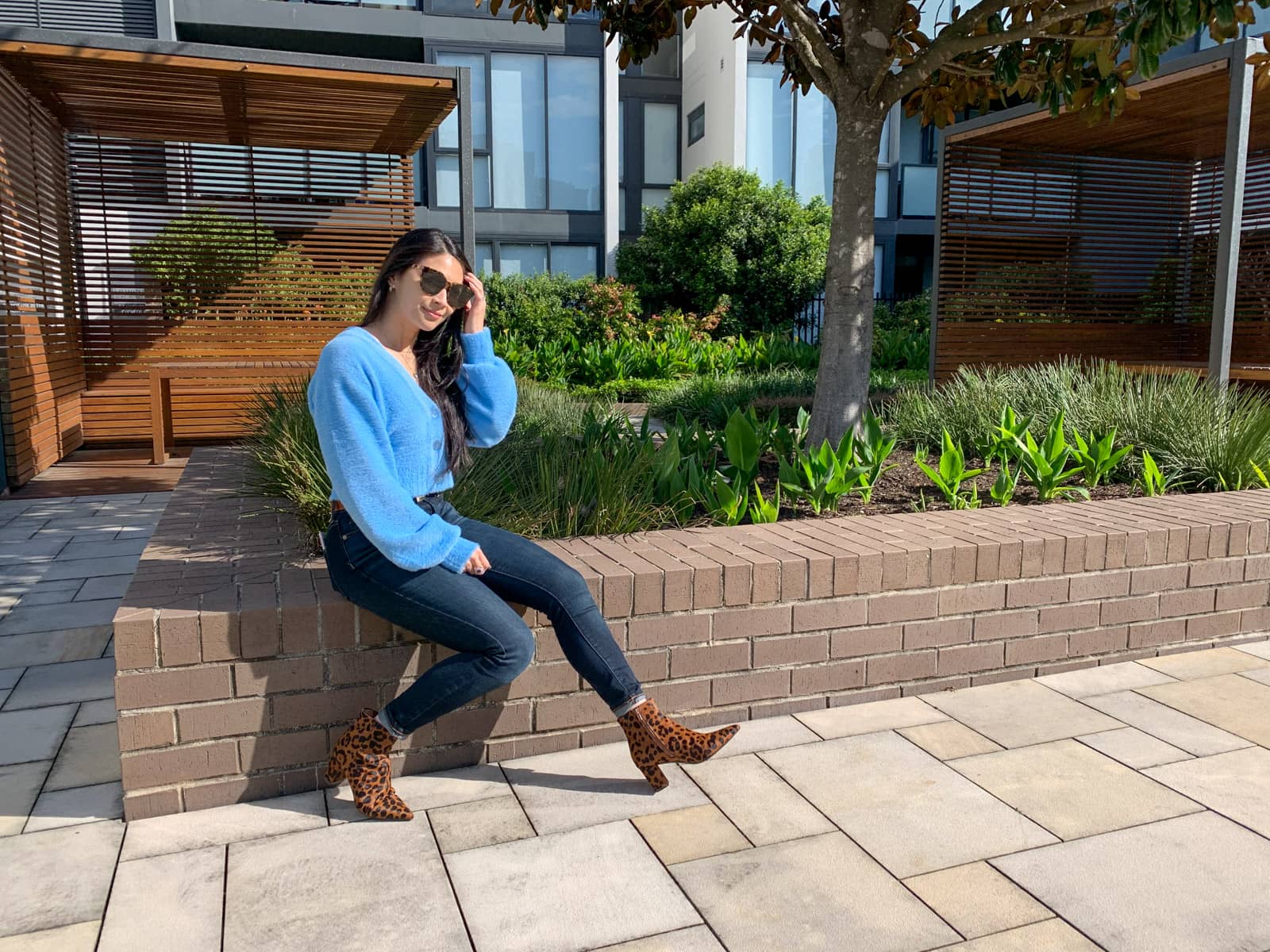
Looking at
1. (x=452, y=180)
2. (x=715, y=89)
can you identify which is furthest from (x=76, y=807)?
(x=715, y=89)

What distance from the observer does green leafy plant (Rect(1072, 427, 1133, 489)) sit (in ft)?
15.1

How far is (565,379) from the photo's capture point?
1232 cm

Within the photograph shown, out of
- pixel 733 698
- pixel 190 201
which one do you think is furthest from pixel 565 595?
pixel 190 201

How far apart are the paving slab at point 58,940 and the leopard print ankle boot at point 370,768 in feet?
2.12

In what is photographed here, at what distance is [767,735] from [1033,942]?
Result: 3.83 feet

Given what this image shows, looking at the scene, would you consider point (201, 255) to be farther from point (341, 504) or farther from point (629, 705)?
point (629, 705)

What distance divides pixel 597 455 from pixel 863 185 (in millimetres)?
1985

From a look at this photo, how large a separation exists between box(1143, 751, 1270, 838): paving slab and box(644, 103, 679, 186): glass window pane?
17.6 m

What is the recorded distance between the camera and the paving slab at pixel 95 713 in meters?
3.19

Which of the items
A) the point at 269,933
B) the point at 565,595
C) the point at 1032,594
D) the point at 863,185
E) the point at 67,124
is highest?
the point at 67,124

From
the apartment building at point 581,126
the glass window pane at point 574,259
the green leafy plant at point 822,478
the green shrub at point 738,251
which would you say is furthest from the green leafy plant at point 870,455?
the glass window pane at point 574,259

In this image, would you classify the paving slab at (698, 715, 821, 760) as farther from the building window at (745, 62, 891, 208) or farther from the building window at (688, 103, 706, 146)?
the building window at (688, 103, 706, 146)

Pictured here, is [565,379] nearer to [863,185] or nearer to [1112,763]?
[863,185]

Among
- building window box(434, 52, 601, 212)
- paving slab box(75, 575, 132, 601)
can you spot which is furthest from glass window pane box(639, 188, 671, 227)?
paving slab box(75, 575, 132, 601)
